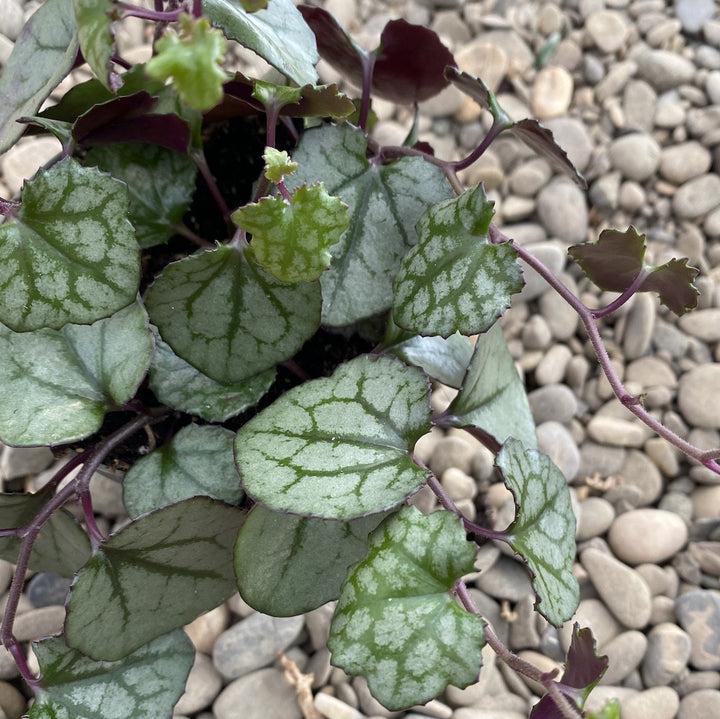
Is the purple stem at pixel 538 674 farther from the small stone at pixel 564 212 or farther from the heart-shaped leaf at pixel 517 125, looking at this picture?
the small stone at pixel 564 212

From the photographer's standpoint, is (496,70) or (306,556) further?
(496,70)

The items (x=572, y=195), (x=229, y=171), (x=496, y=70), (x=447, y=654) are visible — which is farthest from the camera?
(x=496, y=70)

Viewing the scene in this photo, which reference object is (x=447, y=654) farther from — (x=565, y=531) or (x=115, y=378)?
(x=115, y=378)

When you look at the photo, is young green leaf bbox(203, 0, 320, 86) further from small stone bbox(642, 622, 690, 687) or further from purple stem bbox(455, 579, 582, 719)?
small stone bbox(642, 622, 690, 687)

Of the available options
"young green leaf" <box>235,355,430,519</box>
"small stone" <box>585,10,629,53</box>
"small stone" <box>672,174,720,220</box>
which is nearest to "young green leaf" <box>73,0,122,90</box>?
"young green leaf" <box>235,355,430,519</box>

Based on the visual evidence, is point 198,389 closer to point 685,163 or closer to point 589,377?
point 589,377

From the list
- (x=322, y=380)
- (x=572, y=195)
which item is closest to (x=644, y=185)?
(x=572, y=195)
